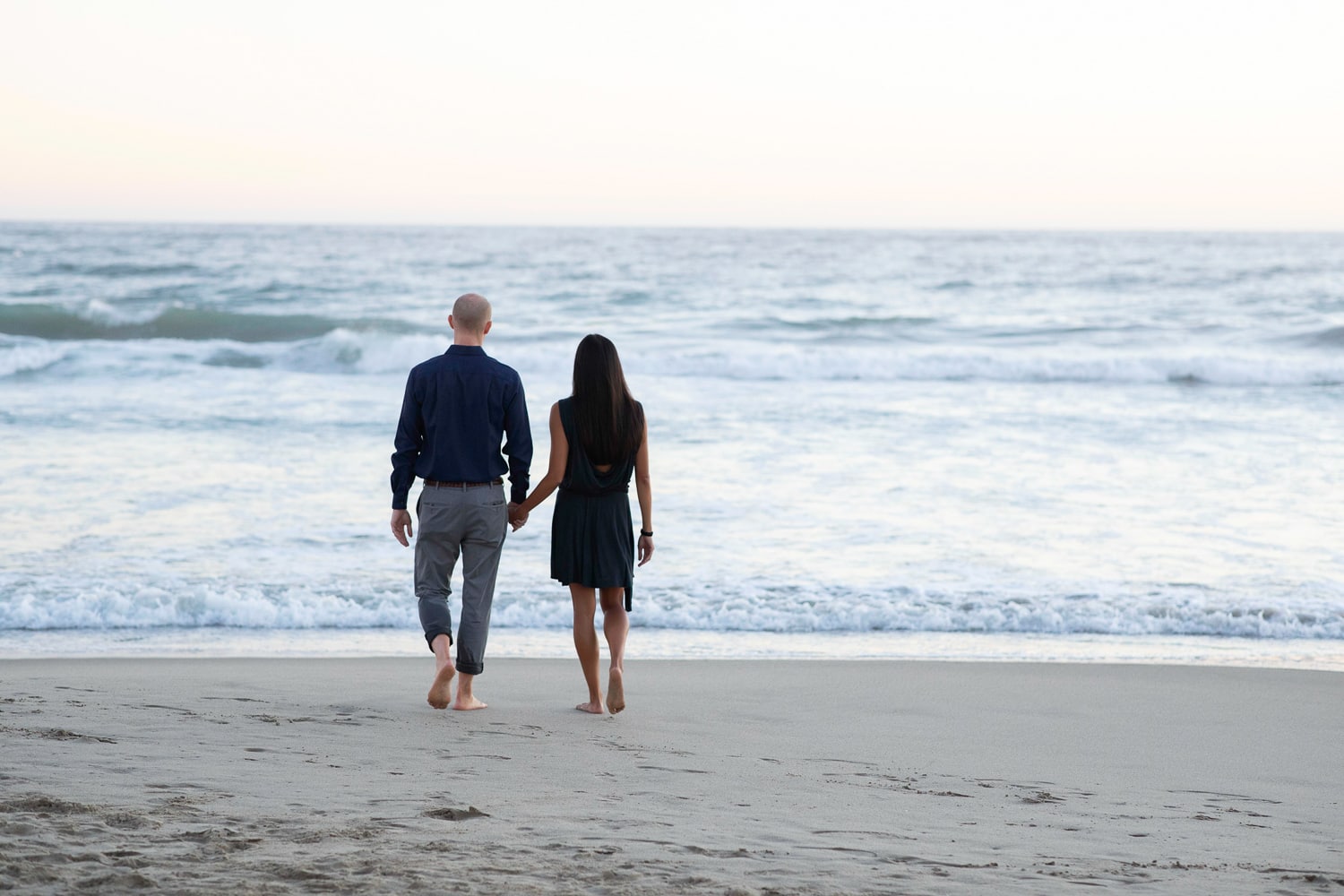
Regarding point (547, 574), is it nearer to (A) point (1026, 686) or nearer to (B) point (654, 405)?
(A) point (1026, 686)

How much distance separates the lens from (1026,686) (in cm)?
566

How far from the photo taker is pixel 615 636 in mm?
4820

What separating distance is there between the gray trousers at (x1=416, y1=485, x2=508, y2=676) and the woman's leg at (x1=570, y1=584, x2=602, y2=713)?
0.35m

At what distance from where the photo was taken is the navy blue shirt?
4504mm

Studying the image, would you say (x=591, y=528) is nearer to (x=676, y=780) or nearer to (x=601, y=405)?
(x=601, y=405)

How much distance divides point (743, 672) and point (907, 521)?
392 cm

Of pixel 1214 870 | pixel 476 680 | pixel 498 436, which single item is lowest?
pixel 476 680

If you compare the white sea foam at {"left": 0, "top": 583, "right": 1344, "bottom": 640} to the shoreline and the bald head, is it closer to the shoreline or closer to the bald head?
the shoreline

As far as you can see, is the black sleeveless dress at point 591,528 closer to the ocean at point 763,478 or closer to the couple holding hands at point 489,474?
the couple holding hands at point 489,474

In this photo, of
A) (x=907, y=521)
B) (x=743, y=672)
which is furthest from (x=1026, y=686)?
(x=907, y=521)

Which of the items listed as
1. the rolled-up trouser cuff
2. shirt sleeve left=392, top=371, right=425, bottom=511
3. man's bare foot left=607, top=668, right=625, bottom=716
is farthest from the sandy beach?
shirt sleeve left=392, top=371, right=425, bottom=511

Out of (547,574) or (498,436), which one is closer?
(498,436)

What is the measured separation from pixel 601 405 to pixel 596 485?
31cm

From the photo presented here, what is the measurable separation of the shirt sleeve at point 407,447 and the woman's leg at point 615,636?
34.2 inches
